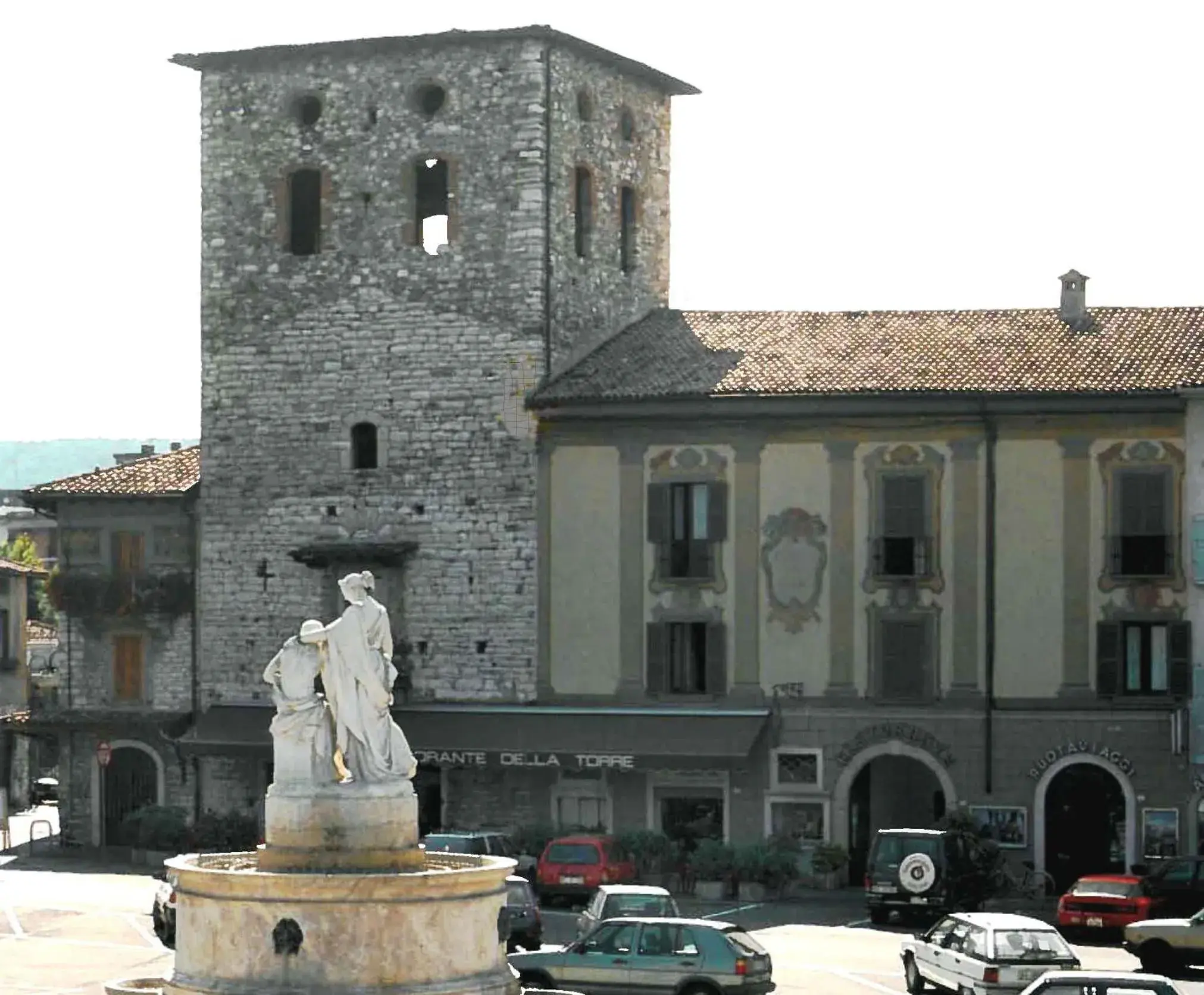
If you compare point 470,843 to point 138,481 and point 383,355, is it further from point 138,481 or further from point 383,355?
point 138,481

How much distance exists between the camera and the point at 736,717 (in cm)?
5953

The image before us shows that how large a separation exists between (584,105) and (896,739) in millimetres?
14095

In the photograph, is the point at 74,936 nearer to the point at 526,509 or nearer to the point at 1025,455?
the point at 526,509

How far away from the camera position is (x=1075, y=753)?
191 ft

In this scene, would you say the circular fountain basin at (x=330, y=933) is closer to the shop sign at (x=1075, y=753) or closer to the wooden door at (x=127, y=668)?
the shop sign at (x=1075, y=753)

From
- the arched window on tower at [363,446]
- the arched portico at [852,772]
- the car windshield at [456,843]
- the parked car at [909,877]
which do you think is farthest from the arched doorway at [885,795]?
the arched window on tower at [363,446]

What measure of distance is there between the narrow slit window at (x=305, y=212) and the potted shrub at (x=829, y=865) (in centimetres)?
1558

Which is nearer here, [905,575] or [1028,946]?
[1028,946]

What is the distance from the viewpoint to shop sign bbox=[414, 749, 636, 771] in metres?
59.5

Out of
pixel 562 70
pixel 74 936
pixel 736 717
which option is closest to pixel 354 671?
pixel 74 936

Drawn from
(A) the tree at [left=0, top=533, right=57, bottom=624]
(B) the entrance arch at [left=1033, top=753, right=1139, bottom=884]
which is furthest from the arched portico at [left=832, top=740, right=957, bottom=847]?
(A) the tree at [left=0, top=533, right=57, bottom=624]

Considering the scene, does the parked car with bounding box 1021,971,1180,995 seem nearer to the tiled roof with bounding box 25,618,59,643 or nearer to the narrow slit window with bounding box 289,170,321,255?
the narrow slit window with bounding box 289,170,321,255

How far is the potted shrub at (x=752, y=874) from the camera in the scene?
57.0 m

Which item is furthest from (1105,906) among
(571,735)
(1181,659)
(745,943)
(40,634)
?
(40,634)
